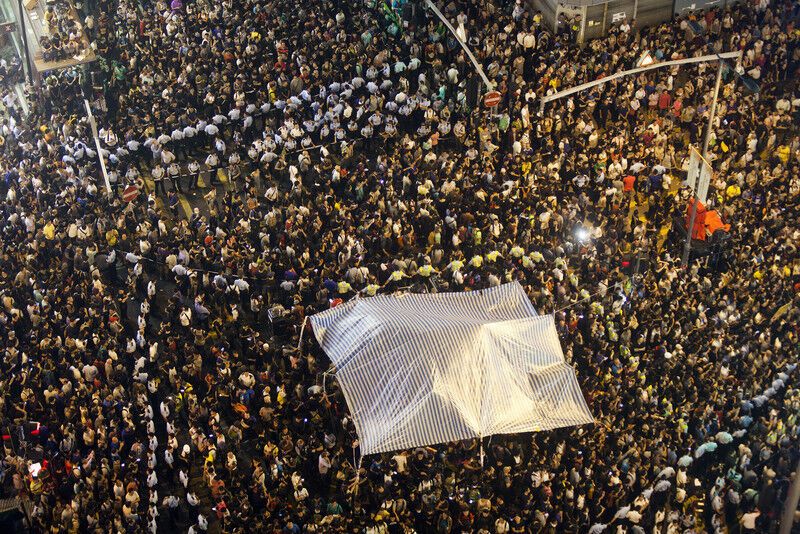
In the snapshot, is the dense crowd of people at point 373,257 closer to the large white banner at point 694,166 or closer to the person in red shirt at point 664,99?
the person in red shirt at point 664,99

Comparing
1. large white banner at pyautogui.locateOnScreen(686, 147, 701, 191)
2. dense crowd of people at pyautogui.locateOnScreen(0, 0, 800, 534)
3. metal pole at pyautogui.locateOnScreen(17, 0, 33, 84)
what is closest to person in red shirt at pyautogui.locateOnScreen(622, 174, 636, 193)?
dense crowd of people at pyautogui.locateOnScreen(0, 0, 800, 534)

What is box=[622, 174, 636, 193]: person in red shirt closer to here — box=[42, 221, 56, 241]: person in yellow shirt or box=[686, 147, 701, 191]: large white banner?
box=[686, 147, 701, 191]: large white banner

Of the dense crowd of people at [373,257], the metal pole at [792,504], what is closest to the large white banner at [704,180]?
the dense crowd of people at [373,257]

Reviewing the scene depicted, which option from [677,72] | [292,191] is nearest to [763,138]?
[677,72]

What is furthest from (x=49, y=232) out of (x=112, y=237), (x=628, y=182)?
(x=628, y=182)

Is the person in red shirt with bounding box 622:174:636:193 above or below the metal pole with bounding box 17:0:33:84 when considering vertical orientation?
below

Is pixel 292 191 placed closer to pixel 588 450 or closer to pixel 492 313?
pixel 492 313
